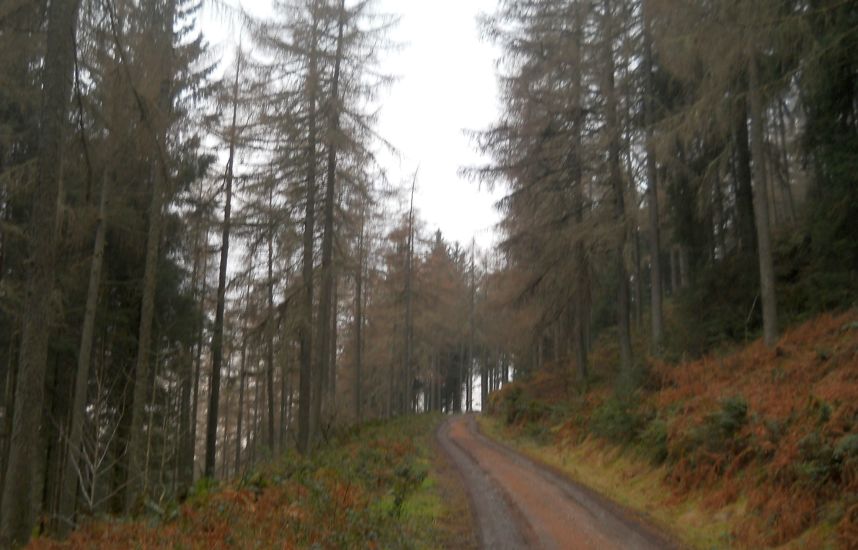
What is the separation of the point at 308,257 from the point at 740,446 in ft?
45.1

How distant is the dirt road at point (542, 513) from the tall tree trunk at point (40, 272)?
5809 millimetres

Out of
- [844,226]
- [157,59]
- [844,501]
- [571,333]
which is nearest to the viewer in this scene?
[844,501]

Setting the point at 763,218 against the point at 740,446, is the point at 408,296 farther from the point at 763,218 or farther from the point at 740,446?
the point at 740,446

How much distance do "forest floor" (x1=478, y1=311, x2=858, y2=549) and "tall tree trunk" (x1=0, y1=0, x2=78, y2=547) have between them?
845 cm

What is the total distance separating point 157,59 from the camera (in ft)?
34.4

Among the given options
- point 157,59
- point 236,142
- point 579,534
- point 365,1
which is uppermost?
point 365,1

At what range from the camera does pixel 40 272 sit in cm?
880

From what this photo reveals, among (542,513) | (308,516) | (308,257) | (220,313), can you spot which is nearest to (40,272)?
(308,516)

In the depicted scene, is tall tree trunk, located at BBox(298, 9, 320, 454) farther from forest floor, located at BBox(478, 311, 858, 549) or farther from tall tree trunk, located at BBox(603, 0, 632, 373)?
tall tree trunk, located at BBox(603, 0, 632, 373)

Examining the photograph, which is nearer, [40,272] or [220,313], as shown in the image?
[40,272]

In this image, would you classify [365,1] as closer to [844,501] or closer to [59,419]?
[59,419]

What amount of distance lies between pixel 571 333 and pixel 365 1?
13638 mm

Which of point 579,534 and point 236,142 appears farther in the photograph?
point 236,142

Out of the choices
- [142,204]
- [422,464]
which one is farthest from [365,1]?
[422,464]
